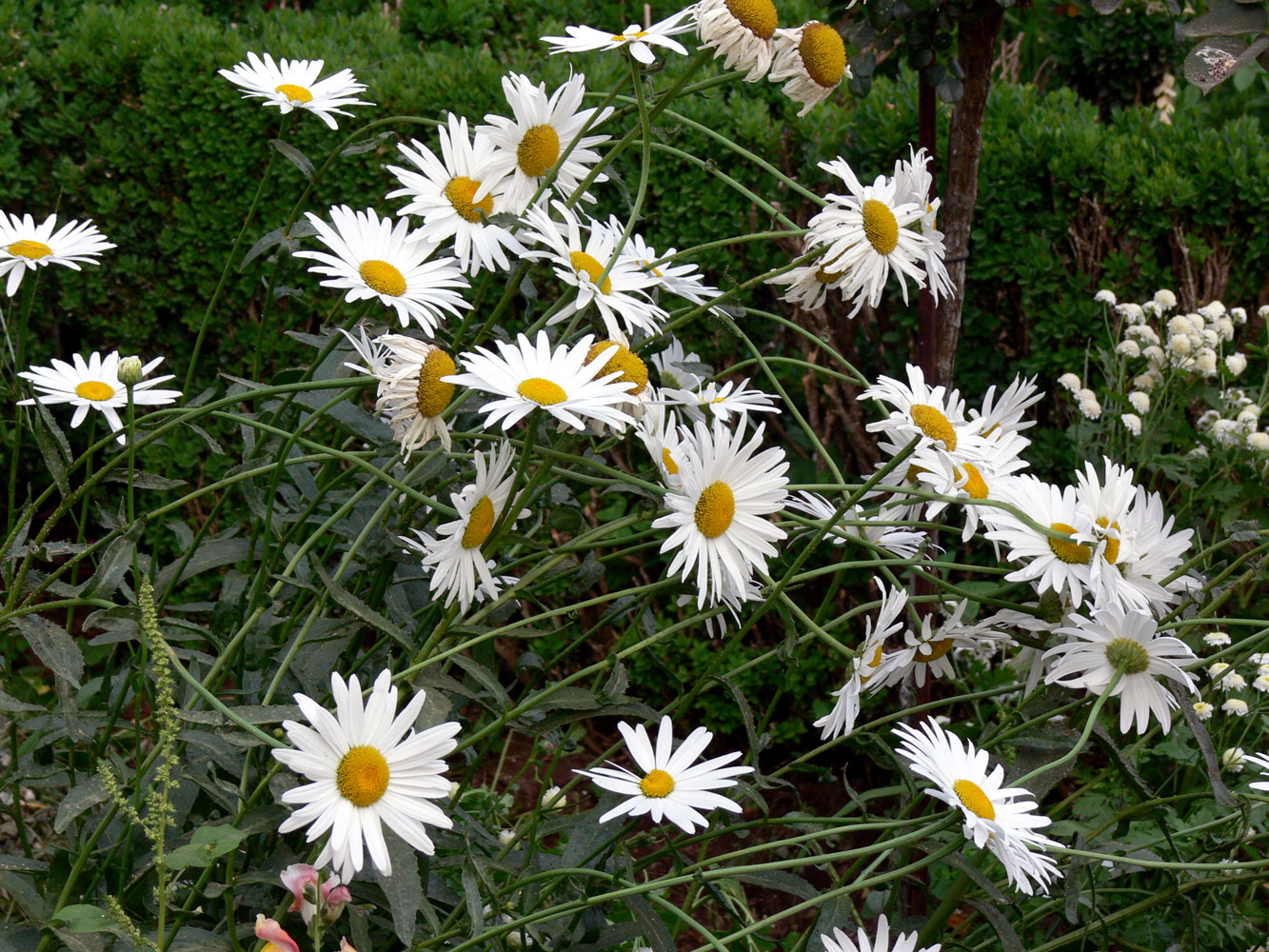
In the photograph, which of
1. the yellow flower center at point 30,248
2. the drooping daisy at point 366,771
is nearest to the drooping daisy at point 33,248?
the yellow flower center at point 30,248

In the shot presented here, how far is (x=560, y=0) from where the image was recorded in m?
4.44

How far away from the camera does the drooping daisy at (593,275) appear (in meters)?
1.28

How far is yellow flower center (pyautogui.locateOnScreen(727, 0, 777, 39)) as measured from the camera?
1.30 meters

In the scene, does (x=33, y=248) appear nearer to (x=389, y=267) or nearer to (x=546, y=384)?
(x=389, y=267)

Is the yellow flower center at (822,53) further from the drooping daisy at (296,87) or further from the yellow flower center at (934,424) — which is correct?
the drooping daisy at (296,87)

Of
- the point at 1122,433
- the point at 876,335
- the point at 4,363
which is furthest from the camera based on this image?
the point at 876,335

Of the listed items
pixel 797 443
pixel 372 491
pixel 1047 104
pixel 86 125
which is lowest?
pixel 372 491

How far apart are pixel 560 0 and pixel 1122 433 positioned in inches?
104

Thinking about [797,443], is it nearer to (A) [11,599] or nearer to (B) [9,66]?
(A) [11,599]

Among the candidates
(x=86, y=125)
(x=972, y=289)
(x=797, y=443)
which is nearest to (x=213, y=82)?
(x=86, y=125)

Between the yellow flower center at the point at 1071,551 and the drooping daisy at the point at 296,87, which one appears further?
the drooping daisy at the point at 296,87

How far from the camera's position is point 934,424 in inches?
54.2

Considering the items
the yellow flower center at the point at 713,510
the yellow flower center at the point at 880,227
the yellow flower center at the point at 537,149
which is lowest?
the yellow flower center at the point at 713,510

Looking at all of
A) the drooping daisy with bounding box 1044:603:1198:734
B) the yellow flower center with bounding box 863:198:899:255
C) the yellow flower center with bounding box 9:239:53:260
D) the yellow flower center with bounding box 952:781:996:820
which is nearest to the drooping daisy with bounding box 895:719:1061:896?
the yellow flower center with bounding box 952:781:996:820
